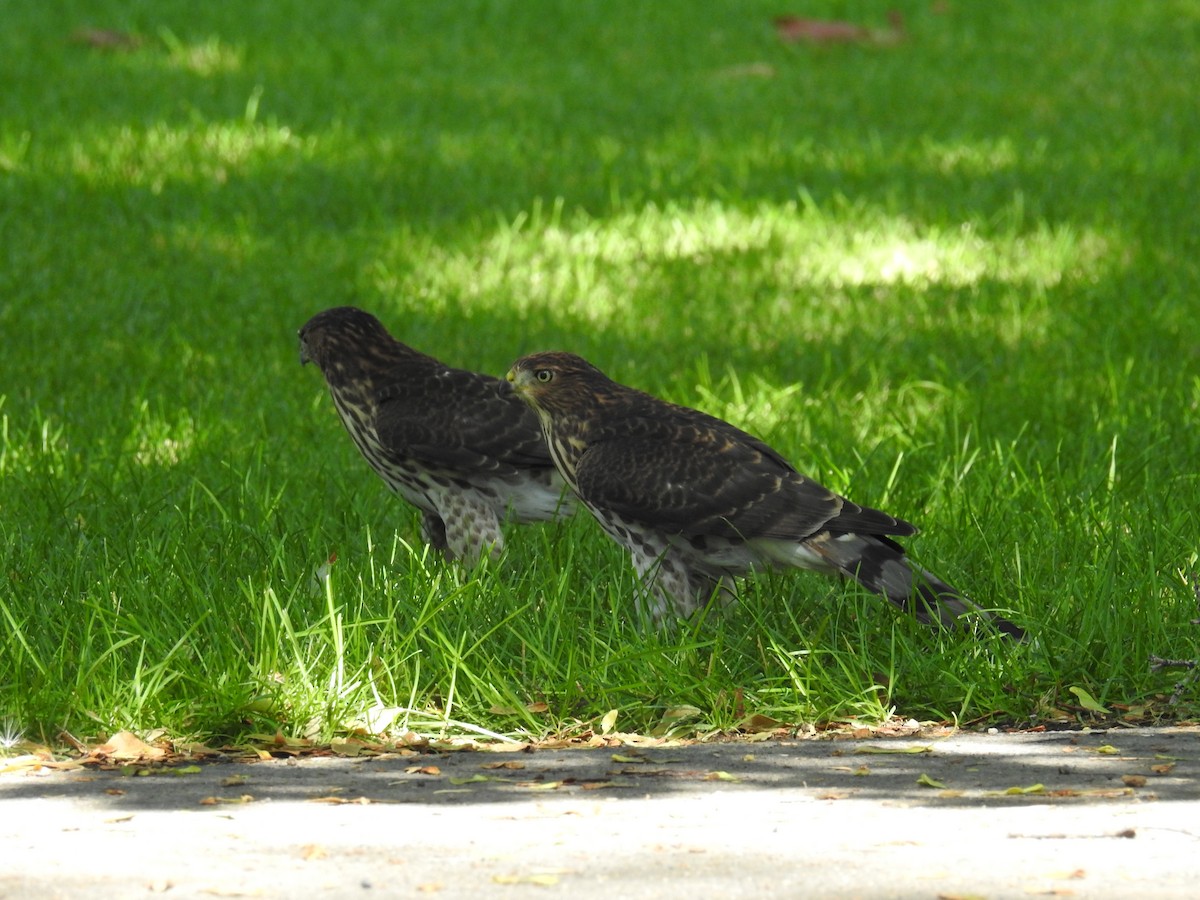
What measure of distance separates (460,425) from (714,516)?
1.22 metres

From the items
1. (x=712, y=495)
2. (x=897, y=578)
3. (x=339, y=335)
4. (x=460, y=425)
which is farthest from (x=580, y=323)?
(x=897, y=578)

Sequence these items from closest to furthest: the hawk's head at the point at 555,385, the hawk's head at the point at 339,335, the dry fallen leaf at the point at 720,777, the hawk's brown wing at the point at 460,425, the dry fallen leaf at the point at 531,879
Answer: the dry fallen leaf at the point at 531,879 → the dry fallen leaf at the point at 720,777 → the hawk's head at the point at 555,385 → the hawk's brown wing at the point at 460,425 → the hawk's head at the point at 339,335

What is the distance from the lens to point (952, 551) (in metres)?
6.77

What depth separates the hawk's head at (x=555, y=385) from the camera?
642 cm

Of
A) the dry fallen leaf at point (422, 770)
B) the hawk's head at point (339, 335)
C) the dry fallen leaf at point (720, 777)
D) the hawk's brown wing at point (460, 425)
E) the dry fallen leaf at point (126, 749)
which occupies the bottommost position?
the dry fallen leaf at point (126, 749)

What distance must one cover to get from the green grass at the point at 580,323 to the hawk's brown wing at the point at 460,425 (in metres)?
0.38

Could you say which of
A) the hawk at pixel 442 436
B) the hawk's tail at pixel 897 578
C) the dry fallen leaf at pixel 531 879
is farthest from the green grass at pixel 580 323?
the dry fallen leaf at pixel 531 879

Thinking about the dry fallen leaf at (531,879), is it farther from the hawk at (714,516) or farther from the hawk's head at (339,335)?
the hawk's head at (339,335)

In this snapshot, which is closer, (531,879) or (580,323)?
(531,879)

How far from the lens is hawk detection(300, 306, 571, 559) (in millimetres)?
6773

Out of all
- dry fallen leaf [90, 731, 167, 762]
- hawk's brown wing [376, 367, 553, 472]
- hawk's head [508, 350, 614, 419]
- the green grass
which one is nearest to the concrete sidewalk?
dry fallen leaf [90, 731, 167, 762]

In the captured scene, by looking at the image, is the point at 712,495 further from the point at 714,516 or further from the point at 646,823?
the point at 646,823

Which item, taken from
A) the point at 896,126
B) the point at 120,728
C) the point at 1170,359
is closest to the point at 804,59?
the point at 896,126

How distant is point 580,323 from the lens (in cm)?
1091
